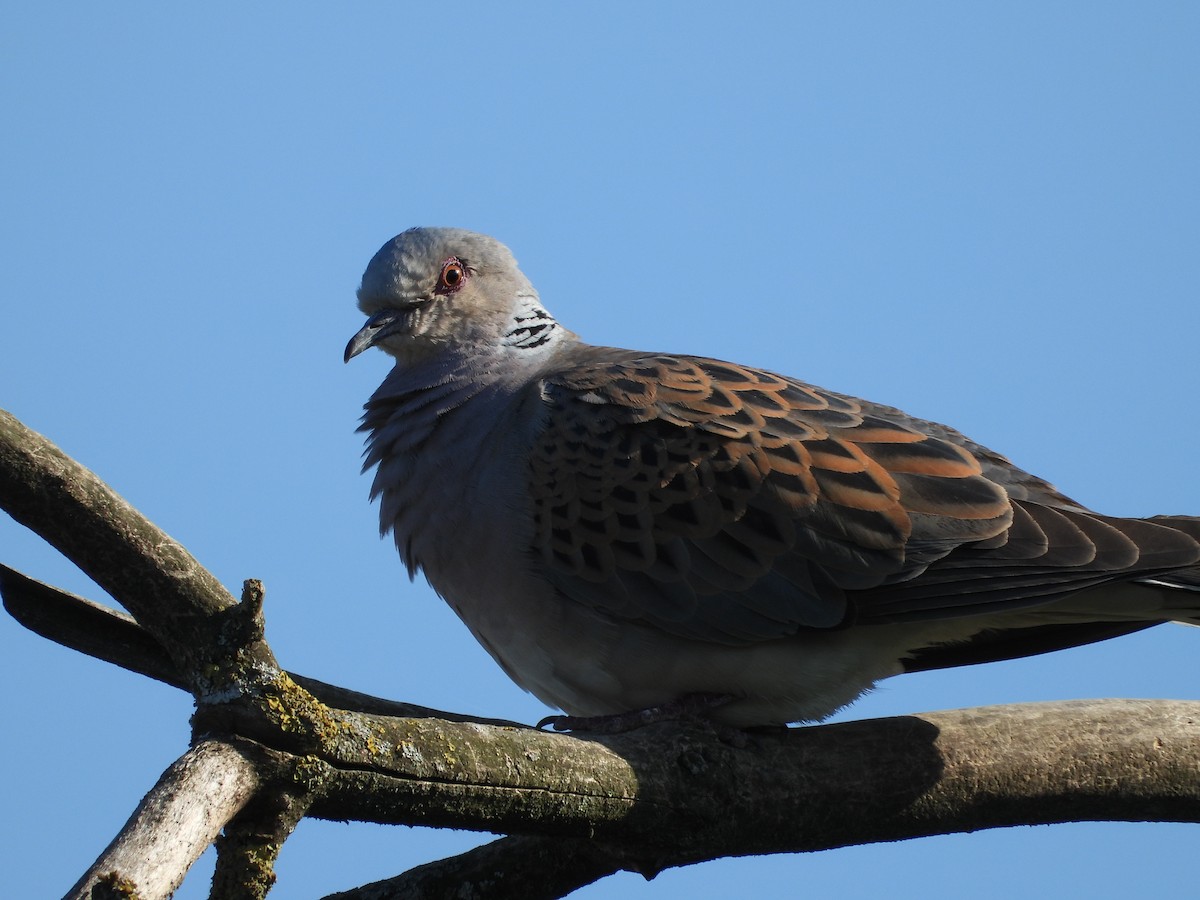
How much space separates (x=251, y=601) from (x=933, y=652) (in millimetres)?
2687

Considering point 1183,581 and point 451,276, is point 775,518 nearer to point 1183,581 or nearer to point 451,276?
point 1183,581

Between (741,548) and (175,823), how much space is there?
225 cm

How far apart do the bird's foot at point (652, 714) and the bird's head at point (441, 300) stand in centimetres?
160

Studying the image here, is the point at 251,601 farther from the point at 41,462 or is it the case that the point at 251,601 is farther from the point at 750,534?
the point at 750,534

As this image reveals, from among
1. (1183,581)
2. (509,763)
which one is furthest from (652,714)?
(1183,581)

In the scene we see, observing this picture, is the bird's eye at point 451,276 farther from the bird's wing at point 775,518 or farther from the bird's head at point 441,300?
the bird's wing at point 775,518

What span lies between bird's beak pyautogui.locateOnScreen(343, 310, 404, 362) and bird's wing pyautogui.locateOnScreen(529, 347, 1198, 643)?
2.81 ft

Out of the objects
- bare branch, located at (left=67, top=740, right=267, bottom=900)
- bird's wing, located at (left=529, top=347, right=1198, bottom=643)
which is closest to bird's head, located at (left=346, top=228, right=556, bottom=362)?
bird's wing, located at (left=529, top=347, right=1198, bottom=643)

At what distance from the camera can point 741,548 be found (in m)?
4.33

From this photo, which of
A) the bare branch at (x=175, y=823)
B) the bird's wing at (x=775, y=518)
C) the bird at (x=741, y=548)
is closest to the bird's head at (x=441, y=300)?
the bird at (x=741, y=548)

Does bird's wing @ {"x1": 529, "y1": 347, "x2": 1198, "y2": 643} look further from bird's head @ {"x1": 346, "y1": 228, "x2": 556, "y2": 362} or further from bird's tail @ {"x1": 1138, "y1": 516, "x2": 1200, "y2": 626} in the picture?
bird's head @ {"x1": 346, "y1": 228, "x2": 556, "y2": 362}

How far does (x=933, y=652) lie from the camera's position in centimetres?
467

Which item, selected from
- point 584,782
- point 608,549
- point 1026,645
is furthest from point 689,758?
point 1026,645

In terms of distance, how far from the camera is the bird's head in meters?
5.27
